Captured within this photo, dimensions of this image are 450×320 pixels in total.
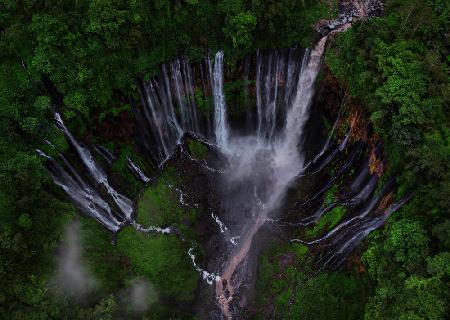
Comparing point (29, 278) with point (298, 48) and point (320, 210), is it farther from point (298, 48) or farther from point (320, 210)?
point (298, 48)

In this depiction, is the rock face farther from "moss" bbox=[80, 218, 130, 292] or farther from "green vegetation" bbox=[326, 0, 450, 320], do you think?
"moss" bbox=[80, 218, 130, 292]

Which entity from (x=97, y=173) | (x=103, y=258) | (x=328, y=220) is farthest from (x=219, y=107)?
(x=103, y=258)

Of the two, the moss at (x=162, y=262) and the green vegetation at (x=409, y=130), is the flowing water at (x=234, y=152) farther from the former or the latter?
the green vegetation at (x=409, y=130)

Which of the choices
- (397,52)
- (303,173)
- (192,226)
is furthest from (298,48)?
(192,226)

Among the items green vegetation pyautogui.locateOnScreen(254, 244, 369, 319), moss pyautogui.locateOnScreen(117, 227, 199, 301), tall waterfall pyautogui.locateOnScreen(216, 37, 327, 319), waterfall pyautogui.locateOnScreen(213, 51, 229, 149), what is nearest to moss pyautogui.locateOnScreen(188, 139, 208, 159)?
waterfall pyautogui.locateOnScreen(213, 51, 229, 149)

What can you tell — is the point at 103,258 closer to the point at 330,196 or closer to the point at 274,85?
the point at 330,196

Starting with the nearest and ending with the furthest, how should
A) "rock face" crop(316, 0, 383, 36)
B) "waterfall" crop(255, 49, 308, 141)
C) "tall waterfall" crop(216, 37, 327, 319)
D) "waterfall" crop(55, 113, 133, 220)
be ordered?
"waterfall" crop(55, 113, 133, 220), "tall waterfall" crop(216, 37, 327, 319), "rock face" crop(316, 0, 383, 36), "waterfall" crop(255, 49, 308, 141)
